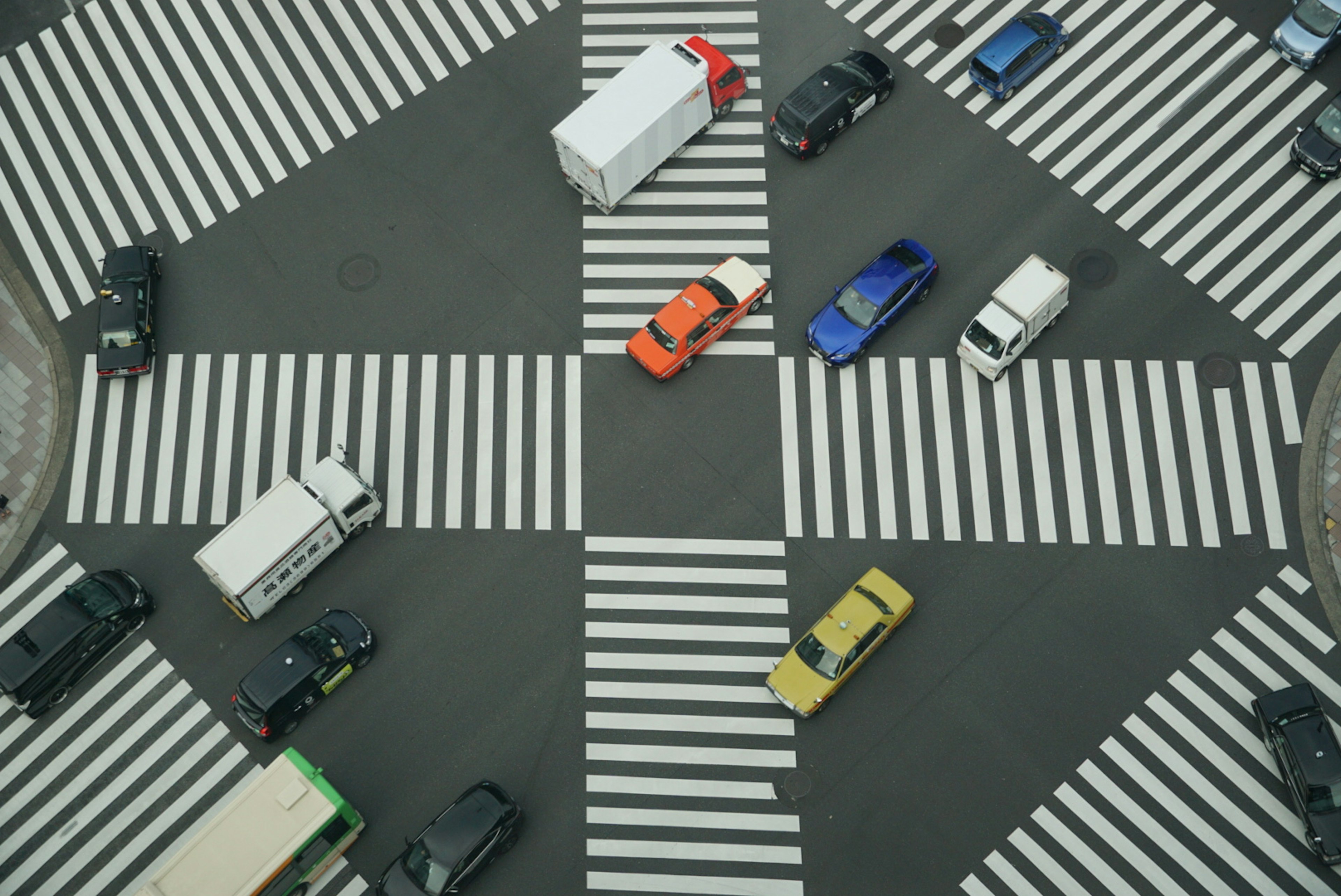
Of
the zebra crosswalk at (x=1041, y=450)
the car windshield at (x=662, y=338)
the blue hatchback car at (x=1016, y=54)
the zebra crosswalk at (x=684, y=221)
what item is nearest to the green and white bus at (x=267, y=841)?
the zebra crosswalk at (x=1041, y=450)

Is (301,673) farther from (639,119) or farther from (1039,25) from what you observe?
(1039,25)

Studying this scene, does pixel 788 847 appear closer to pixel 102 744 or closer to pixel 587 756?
pixel 587 756

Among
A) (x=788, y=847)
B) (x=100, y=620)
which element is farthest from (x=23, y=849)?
(x=788, y=847)

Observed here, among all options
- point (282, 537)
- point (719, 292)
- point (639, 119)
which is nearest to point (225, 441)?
point (282, 537)

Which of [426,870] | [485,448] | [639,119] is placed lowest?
[426,870]

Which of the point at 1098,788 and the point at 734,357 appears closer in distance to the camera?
the point at 1098,788

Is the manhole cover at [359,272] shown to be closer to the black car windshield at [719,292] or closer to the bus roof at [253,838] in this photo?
the black car windshield at [719,292]

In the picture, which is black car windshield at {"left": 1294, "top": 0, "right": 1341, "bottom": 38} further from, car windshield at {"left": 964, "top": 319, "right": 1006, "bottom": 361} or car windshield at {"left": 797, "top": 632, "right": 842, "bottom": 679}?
car windshield at {"left": 797, "top": 632, "right": 842, "bottom": 679}
